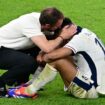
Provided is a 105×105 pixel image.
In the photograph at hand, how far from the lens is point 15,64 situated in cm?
677

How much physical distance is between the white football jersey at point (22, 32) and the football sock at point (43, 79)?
1.51 ft

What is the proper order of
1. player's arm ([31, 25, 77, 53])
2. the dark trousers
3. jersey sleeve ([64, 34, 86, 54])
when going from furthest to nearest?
the dark trousers → player's arm ([31, 25, 77, 53]) → jersey sleeve ([64, 34, 86, 54])

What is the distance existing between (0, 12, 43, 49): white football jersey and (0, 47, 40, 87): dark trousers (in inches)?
3.7

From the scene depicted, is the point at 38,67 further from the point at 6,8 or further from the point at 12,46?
the point at 6,8

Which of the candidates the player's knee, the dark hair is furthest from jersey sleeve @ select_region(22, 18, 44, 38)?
the player's knee

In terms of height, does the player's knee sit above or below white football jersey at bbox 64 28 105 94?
below

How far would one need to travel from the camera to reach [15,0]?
14516mm

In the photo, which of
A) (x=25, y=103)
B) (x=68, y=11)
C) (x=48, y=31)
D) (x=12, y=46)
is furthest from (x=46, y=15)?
(x=68, y=11)

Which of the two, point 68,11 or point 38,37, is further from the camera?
point 68,11

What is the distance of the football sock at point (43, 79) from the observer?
646cm

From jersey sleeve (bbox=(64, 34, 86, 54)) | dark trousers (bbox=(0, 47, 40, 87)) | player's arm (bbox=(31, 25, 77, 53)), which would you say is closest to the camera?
jersey sleeve (bbox=(64, 34, 86, 54))

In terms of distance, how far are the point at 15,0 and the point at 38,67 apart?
779 cm

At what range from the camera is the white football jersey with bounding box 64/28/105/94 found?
21.3 ft

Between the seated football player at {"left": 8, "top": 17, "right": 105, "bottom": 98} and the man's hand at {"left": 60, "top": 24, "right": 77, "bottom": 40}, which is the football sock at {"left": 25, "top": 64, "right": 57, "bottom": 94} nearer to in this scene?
the seated football player at {"left": 8, "top": 17, "right": 105, "bottom": 98}
